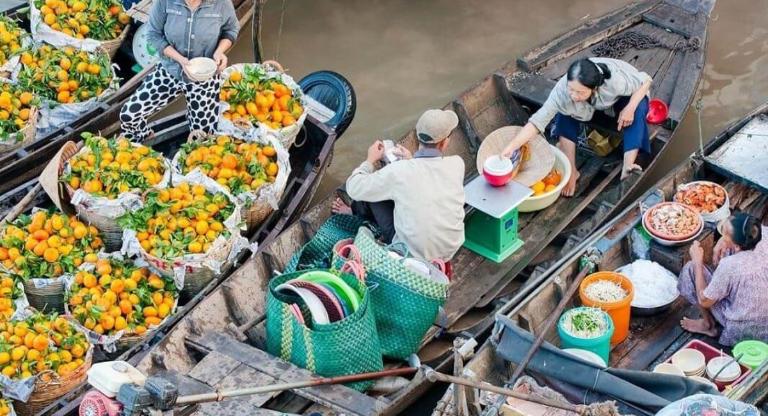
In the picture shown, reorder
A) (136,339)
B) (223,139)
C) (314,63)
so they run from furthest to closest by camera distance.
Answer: (314,63) < (223,139) < (136,339)

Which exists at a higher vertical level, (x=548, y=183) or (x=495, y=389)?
(x=495, y=389)

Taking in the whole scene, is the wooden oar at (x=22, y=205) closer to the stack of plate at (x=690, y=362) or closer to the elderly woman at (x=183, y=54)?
the elderly woman at (x=183, y=54)

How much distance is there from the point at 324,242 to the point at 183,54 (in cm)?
163

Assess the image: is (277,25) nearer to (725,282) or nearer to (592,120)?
(592,120)

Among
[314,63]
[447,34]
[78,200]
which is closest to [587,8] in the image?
[447,34]

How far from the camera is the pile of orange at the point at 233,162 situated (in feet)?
22.4

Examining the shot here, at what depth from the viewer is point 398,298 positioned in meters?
5.87

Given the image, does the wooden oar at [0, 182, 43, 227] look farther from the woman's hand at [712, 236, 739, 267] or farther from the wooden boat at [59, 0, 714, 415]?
the woman's hand at [712, 236, 739, 267]

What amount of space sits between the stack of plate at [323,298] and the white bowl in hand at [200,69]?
1833 mm

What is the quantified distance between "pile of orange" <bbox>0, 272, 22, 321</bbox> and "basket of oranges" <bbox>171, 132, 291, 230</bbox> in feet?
3.83

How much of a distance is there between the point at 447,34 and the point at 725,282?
476cm

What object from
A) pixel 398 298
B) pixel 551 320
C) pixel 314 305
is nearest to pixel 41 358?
pixel 314 305

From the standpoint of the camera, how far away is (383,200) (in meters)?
6.26

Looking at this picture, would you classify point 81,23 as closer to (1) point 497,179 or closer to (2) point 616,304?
(1) point 497,179
